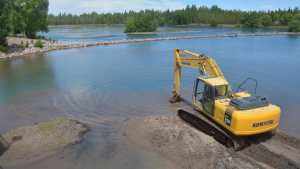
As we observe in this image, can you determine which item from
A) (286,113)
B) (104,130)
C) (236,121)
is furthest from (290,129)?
(104,130)

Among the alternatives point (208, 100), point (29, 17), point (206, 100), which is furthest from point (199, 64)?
point (29, 17)

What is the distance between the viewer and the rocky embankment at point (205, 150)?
9.30 metres

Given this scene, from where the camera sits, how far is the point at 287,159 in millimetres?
9328

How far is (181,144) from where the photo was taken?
10820 mm

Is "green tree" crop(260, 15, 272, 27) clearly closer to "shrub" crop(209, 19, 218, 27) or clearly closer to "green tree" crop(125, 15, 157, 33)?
"shrub" crop(209, 19, 218, 27)

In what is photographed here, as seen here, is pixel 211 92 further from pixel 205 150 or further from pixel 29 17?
pixel 29 17

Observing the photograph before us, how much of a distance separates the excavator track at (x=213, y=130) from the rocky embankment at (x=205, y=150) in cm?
17

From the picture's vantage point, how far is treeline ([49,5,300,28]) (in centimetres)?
11681

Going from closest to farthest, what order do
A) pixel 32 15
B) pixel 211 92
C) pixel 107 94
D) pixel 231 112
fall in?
pixel 231 112 < pixel 211 92 < pixel 107 94 < pixel 32 15

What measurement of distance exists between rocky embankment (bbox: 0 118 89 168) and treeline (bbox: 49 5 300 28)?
278 ft

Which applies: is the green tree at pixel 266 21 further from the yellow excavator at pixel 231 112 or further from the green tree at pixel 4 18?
the yellow excavator at pixel 231 112

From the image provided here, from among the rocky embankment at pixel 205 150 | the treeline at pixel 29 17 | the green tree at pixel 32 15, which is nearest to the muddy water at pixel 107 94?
the rocky embankment at pixel 205 150

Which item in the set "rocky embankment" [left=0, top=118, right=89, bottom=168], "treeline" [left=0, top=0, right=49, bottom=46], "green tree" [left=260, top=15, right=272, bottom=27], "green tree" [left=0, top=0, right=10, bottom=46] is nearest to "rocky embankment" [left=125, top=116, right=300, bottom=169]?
"rocky embankment" [left=0, top=118, right=89, bottom=168]

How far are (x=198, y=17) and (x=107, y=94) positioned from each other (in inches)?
5555
